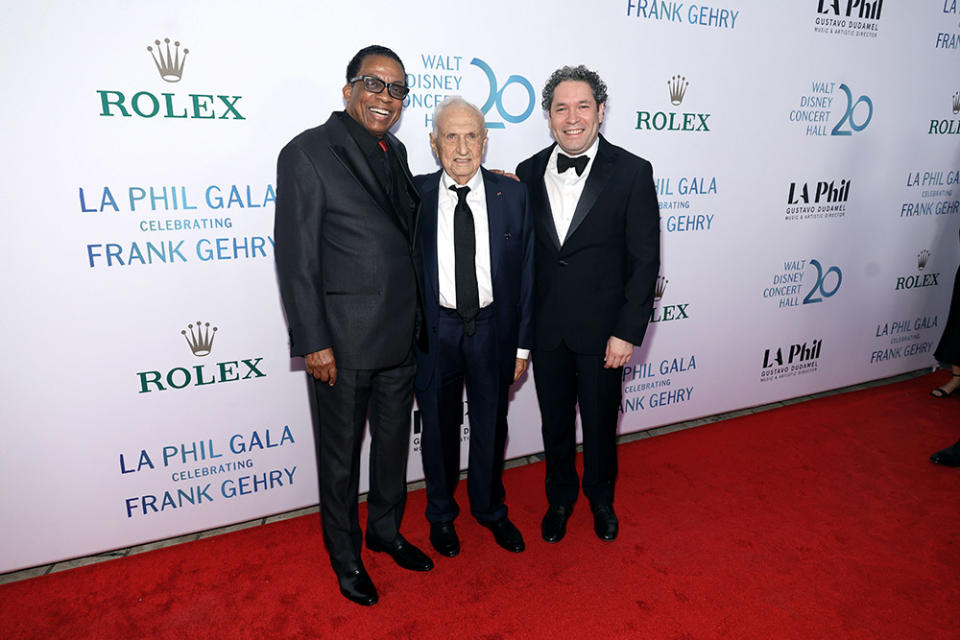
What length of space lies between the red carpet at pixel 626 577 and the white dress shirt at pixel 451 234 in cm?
128

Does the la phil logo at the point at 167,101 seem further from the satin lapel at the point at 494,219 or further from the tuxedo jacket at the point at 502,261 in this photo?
the satin lapel at the point at 494,219

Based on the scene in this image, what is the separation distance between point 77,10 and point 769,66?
12.1 ft

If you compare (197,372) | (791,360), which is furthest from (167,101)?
(791,360)

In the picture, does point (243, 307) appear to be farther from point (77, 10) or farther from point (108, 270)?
point (77, 10)

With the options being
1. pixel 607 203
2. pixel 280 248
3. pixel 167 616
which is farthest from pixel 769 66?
pixel 167 616

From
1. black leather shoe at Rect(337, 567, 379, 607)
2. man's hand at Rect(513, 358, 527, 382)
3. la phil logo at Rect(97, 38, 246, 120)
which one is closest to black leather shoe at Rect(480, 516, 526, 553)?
black leather shoe at Rect(337, 567, 379, 607)

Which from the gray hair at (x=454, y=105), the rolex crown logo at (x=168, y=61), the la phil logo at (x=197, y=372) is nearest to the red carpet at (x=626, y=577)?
the la phil logo at (x=197, y=372)

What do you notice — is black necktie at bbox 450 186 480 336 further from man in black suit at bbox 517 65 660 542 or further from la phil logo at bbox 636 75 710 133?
la phil logo at bbox 636 75 710 133

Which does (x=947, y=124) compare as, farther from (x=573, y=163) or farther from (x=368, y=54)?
(x=368, y=54)

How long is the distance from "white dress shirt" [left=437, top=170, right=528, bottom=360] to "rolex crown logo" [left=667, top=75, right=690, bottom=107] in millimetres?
1678

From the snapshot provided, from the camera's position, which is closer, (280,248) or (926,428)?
(280,248)

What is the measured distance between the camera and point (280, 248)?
6.57 feet

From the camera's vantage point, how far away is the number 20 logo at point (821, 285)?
4.11 metres

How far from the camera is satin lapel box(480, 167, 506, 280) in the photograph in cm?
230
